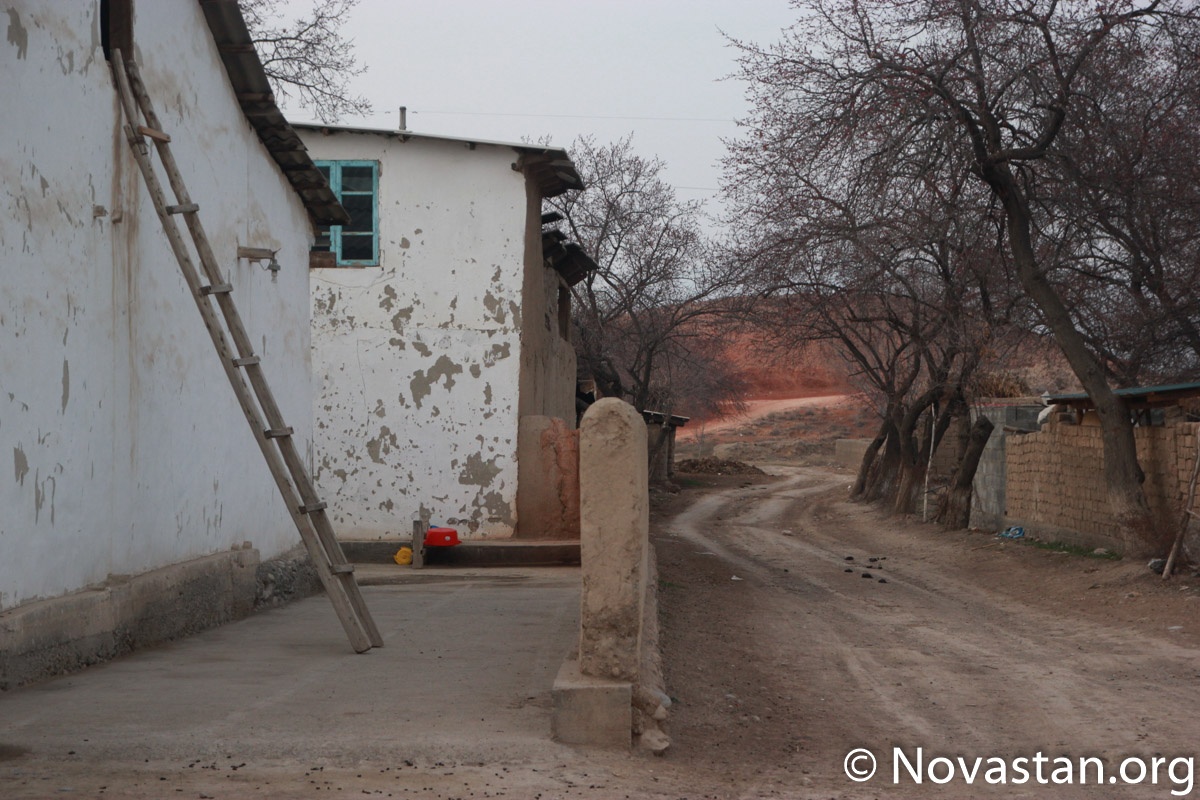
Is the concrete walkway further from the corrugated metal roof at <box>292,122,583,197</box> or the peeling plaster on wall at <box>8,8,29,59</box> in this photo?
the corrugated metal roof at <box>292,122,583,197</box>

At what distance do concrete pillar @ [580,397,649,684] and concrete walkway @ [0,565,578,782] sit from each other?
44 cm

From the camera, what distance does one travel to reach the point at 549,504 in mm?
15898

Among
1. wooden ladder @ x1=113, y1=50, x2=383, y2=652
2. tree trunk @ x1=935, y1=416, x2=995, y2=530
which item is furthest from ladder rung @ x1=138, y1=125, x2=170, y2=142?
tree trunk @ x1=935, y1=416, x2=995, y2=530

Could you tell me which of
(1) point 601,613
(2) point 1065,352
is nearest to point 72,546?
(1) point 601,613

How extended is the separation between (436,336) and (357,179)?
2.52 metres

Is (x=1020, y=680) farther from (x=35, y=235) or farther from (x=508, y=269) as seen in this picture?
(x=508, y=269)

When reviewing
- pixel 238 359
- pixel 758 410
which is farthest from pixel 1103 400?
pixel 758 410

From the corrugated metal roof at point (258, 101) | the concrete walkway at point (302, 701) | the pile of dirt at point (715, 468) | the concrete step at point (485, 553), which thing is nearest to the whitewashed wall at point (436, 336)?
the concrete step at point (485, 553)

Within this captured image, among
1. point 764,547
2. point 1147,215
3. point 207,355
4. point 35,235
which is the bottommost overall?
point 764,547

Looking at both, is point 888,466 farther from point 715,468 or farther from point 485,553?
point 715,468

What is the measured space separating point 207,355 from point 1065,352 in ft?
36.1

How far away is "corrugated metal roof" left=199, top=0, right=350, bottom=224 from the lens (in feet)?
29.3

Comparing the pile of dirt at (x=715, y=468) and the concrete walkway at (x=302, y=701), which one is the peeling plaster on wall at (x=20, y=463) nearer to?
the concrete walkway at (x=302, y=701)

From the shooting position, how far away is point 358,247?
1620cm
